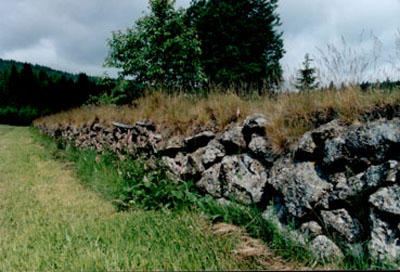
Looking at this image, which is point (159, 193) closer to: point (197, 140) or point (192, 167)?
point (192, 167)

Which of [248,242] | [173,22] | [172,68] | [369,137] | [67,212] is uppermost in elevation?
[173,22]

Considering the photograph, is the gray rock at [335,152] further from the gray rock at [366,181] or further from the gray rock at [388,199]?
the gray rock at [388,199]

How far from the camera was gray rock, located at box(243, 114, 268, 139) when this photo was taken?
10.3 feet

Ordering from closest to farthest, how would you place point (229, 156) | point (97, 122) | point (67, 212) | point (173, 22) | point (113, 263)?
point (113, 263), point (229, 156), point (67, 212), point (97, 122), point (173, 22)

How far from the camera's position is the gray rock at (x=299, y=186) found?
2275 millimetres

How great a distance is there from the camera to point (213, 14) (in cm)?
1872

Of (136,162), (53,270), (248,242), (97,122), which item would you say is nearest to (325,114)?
(248,242)

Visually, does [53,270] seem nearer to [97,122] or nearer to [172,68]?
[97,122]

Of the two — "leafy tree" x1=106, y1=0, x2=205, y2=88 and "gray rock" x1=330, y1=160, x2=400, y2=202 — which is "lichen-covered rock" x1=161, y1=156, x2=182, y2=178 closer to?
"gray rock" x1=330, y1=160, x2=400, y2=202

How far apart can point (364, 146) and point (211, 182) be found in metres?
1.67

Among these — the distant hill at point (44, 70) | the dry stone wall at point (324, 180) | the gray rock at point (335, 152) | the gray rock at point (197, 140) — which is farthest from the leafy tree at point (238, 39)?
the distant hill at point (44, 70)

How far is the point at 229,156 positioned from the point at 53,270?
6.73 feet

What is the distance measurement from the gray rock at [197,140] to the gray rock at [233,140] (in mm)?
294

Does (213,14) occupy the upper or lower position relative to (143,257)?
upper
